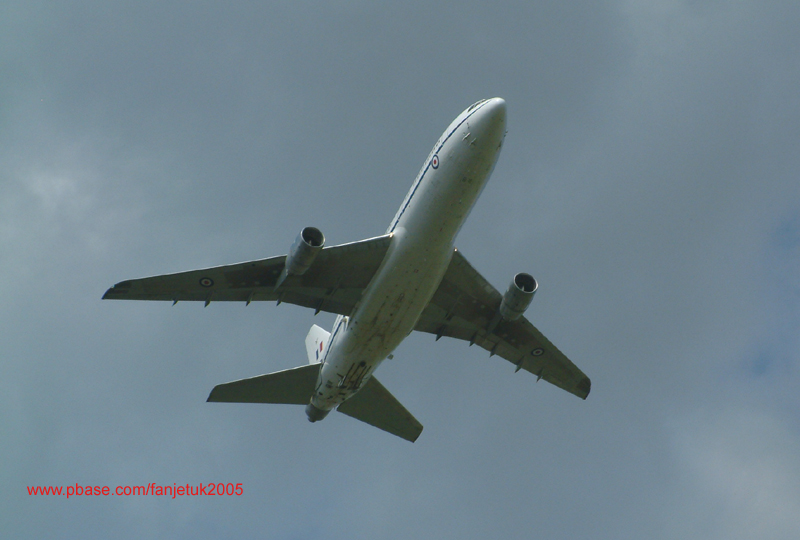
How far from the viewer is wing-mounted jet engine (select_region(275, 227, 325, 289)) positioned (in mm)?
29781

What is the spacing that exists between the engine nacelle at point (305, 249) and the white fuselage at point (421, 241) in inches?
119

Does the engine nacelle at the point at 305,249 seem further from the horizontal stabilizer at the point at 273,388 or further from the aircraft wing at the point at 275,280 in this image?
the horizontal stabilizer at the point at 273,388

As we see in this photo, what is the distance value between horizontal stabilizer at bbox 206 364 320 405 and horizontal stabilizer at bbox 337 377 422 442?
2.83 metres

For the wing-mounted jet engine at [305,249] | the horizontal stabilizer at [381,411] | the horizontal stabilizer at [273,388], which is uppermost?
the wing-mounted jet engine at [305,249]

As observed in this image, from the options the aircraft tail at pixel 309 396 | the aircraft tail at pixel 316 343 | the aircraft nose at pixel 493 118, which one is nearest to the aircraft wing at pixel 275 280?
the aircraft tail at pixel 309 396

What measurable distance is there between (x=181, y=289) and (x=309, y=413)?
898 cm

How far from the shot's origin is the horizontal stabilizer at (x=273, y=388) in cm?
3512

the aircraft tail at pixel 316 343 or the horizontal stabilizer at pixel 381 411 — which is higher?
the aircraft tail at pixel 316 343

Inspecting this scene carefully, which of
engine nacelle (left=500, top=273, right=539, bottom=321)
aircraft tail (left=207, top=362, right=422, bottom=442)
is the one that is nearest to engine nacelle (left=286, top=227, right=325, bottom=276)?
aircraft tail (left=207, top=362, right=422, bottom=442)

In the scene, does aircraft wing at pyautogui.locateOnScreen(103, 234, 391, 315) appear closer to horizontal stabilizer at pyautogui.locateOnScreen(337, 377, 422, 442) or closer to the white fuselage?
the white fuselage

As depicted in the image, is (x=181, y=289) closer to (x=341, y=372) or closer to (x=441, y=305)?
(x=341, y=372)

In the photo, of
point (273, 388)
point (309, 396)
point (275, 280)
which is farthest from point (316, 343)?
point (275, 280)

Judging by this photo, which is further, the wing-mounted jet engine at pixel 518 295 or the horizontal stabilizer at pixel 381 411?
the horizontal stabilizer at pixel 381 411

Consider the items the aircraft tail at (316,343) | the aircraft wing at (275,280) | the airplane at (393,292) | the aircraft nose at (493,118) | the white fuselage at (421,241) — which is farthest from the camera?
the aircraft tail at (316,343)
